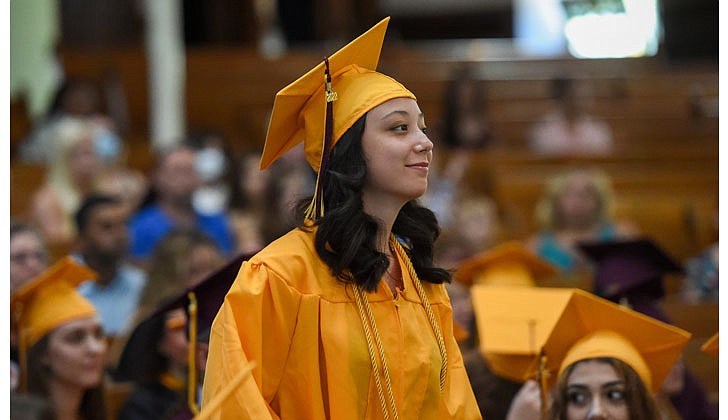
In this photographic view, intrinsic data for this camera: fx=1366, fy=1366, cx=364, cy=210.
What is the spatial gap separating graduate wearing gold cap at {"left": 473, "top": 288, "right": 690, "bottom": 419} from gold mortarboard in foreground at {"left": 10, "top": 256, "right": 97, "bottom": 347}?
1.46 metres

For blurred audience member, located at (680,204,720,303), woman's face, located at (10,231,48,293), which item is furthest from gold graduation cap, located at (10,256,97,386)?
blurred audience member, located at (680,204,720,303)

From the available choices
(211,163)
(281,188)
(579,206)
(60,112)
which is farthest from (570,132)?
(60,112)

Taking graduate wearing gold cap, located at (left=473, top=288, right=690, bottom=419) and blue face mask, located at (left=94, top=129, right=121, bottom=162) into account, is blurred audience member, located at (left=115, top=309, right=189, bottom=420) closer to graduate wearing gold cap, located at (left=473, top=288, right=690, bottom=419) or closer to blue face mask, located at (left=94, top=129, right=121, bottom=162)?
graduate wearing gold cap, located at (left=473, top=288, right=690, bottom=419)

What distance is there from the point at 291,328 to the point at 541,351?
137cm

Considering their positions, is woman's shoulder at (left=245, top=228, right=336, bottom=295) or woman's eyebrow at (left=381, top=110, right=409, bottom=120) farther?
woman's eyebrow at (left=381, top=110, right=409, bottom=120)

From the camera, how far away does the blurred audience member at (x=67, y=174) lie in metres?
7.94

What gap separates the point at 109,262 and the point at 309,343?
3715 millimetres

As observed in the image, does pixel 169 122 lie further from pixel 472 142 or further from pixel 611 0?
pixel 611 0

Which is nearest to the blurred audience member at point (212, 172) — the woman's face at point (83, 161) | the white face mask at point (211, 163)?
the white face mask at point (211, 163)

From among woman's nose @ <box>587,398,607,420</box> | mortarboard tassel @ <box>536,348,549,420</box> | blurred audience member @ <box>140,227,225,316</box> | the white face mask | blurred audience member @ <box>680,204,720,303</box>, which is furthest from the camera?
the white face mask

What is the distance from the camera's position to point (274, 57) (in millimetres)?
12789

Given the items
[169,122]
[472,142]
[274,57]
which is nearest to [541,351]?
[472,142]

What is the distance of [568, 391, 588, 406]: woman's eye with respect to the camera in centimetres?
407

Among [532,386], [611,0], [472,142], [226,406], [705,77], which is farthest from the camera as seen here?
[611,0]
